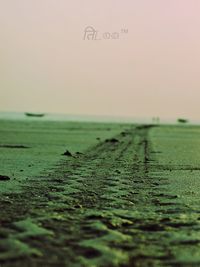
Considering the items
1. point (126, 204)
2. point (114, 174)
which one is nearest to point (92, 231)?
point (126, 204)

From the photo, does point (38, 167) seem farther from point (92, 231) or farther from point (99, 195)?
point (92, 231)

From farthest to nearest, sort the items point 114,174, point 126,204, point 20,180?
point 114,174
point 20,180
point 126,204

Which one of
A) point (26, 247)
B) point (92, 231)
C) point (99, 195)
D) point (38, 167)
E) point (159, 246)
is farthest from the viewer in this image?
point (38, 167)

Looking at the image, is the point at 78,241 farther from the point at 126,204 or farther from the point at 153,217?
the point at 126,204

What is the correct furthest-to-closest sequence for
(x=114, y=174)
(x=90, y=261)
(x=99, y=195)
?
(x=114, y=174) < (x=99, y=195) < (x=90, y=261)

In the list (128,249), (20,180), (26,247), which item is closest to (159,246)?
(128,249)

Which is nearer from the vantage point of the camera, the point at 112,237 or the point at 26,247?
the point at 26,247

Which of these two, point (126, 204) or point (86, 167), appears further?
point (86, 167)

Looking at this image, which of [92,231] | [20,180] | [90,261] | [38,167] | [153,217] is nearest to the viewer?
[90,261]
